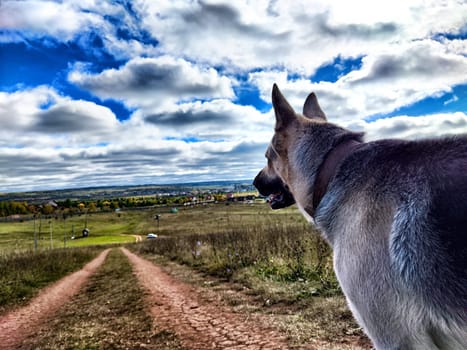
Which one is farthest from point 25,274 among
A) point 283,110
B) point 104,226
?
point 104,226

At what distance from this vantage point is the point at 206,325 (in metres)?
6.87

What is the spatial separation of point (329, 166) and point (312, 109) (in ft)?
6.18

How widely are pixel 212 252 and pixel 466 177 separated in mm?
14859

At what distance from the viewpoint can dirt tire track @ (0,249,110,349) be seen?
7.90 m

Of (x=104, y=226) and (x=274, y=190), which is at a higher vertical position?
(x=274, y=190)

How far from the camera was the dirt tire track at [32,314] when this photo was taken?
7.90 metres

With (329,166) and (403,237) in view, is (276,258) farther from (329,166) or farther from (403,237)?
(403,237)

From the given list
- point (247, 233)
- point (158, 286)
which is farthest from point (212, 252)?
point (158, 286)

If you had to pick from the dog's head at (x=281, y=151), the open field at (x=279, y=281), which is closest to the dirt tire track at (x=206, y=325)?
the open field at (x=279, y=281)

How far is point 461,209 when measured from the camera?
5.80 ft

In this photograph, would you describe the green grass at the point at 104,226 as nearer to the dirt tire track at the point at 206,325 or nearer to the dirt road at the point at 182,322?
the dirt road at the point at 182,322

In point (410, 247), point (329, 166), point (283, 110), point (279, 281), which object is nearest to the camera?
point (410, 247)

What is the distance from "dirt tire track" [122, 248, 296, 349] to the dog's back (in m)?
3.89

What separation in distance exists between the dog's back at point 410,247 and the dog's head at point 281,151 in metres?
1.40
